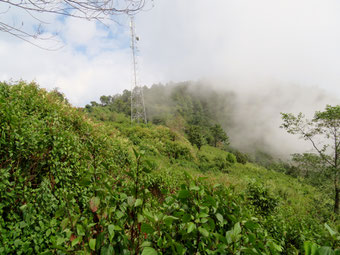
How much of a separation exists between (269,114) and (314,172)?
103 metres

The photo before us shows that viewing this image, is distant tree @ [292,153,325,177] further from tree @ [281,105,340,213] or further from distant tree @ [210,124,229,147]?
distant tree @ [210,124,229,147]

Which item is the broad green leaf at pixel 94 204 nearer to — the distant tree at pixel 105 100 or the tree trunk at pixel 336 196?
the tree trunk at pixel 336 196

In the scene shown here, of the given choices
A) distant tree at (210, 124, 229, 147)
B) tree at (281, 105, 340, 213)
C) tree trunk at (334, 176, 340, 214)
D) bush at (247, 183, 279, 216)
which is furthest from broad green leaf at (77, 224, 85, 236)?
distant tree at (210, 124, 229, 147)

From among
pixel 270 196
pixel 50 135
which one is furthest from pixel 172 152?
pixel 50 135

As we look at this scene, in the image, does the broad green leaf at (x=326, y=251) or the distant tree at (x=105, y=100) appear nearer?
the broad green leaf at (x=326, y=251)

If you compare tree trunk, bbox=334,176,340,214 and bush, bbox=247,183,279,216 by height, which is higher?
bush, bbox=247,183,279,216

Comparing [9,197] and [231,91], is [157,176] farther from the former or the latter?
[231,91]

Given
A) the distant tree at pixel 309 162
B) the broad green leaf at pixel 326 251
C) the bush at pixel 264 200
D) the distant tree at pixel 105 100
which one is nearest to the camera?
the broad green leaf at pixel 326 251

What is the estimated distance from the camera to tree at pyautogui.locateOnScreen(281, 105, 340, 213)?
303 inches

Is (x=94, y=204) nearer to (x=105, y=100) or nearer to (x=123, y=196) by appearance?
(x=123, y=196)

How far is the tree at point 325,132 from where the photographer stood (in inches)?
303

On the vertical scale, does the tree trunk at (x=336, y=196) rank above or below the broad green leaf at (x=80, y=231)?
below

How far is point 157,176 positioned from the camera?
20.7ft

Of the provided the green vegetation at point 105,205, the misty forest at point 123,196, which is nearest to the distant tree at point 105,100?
the misty forest at point 123,196
